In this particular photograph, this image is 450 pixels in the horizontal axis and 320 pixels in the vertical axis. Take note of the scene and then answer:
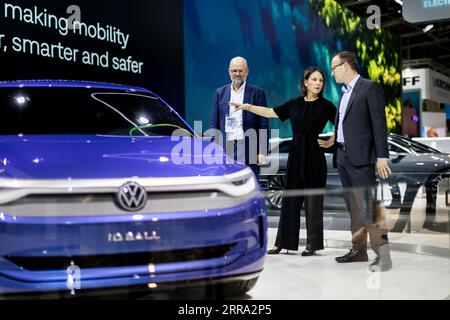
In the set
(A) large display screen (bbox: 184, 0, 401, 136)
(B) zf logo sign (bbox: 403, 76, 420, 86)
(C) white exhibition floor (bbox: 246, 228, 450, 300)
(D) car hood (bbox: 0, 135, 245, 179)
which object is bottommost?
(C) white exhibition floor (bbox: 246, 228, 450, 300)

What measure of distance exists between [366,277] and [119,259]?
1245mm

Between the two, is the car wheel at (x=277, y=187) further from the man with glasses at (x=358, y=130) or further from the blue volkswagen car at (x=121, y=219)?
the blue volkswagen car at (x=121, y=219)

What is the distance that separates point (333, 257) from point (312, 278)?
0.68m

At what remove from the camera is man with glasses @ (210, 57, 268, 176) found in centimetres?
431

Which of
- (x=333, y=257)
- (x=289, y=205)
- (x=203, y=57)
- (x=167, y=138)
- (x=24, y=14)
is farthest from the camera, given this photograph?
(x=203, y=57)

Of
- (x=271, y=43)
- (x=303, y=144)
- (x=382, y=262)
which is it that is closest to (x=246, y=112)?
(x=303, y=144)

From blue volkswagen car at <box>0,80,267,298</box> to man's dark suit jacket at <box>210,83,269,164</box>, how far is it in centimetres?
177

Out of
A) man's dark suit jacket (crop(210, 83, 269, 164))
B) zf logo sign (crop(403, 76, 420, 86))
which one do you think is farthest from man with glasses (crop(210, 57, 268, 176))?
zf logo sign (crop(403, 76, 420, 86))

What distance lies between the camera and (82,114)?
10.1ft

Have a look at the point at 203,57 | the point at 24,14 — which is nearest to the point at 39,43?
the point at 24,14

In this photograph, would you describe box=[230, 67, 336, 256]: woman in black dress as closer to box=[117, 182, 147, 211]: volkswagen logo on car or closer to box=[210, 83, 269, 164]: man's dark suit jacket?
box=[210, 83, 269, 164]: man's dark suit jacket

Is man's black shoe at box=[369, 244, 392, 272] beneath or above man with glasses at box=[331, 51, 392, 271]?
beneath

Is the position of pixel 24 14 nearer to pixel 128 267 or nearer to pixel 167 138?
pixel 167 138

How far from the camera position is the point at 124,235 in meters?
1.94
